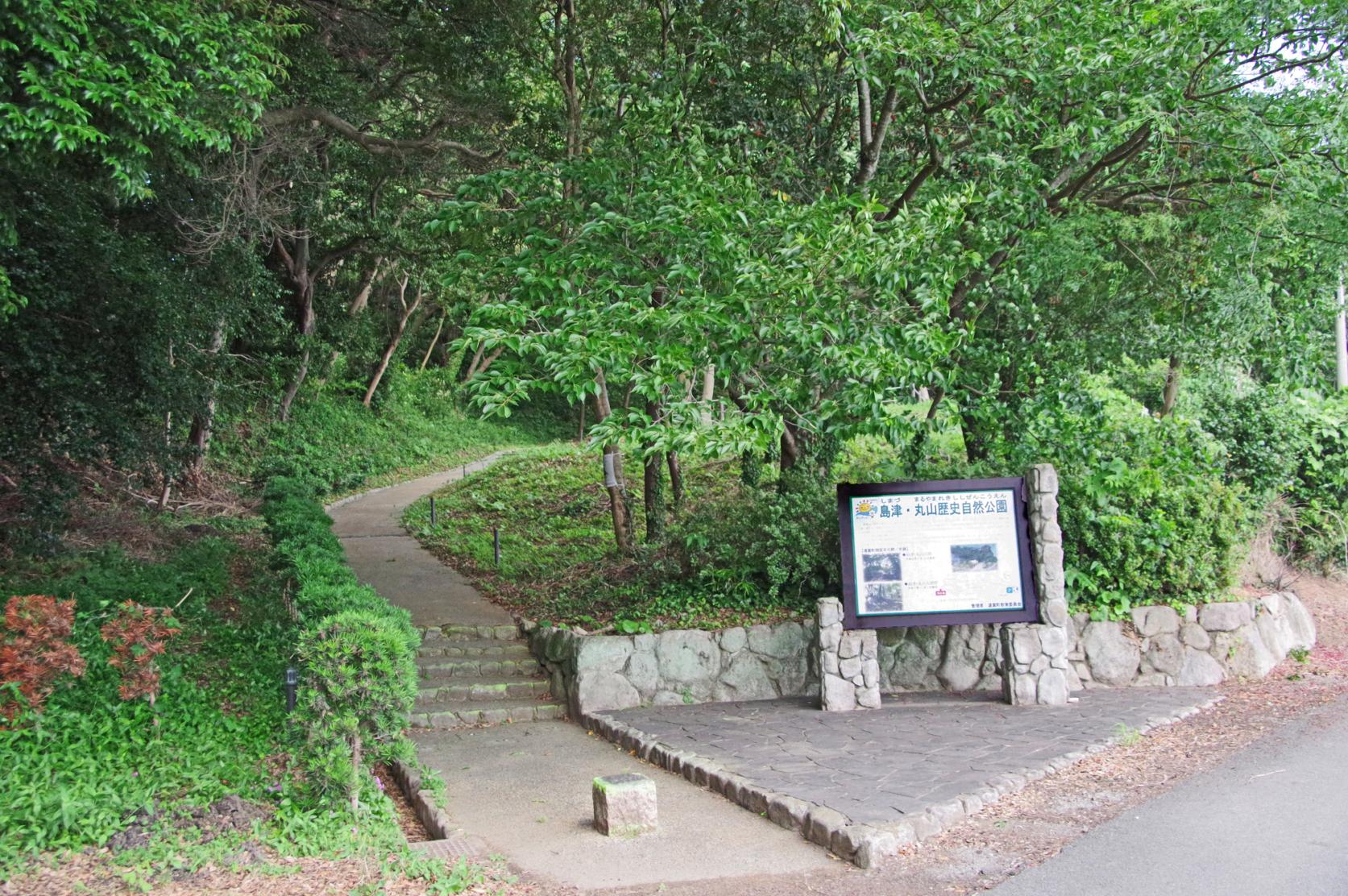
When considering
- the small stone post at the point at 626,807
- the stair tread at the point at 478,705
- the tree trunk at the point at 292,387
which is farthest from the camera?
the tree trunk at the point at 292,387

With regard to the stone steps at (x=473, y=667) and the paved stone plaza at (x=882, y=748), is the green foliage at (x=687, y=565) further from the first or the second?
the paved stone plaza at (x=882, y=748)

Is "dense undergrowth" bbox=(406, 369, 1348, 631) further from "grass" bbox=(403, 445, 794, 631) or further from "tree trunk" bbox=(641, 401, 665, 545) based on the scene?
"tree trunk" bbox=(641, 401, 665, 545)

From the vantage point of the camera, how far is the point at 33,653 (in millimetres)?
6461

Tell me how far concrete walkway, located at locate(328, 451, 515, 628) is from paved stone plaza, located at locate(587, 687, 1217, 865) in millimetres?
3497

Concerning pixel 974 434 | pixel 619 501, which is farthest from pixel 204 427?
pixel 974 434

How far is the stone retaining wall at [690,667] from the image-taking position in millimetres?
9242

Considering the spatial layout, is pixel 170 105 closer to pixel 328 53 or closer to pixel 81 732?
pixel 81 732

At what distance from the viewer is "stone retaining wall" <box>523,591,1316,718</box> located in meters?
9.28

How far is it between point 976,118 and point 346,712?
31.1 ft

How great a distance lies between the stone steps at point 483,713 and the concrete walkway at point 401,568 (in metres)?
1.87

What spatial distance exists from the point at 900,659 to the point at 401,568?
8393 millimetres

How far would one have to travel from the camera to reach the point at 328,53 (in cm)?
1284

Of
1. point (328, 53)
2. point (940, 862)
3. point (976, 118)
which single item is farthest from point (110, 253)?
point (940, 862)

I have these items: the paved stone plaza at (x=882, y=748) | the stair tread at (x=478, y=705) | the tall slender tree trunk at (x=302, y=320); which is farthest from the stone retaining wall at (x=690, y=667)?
the tall slender tree trunk at (x=302, y=320)
